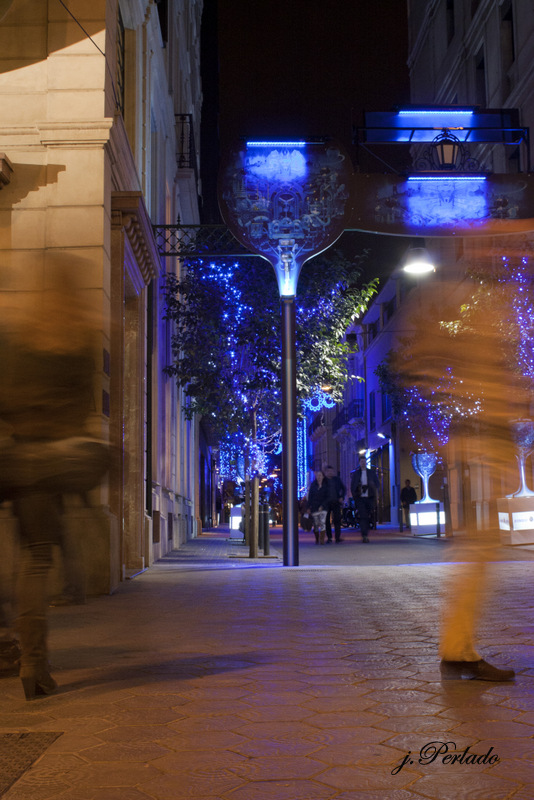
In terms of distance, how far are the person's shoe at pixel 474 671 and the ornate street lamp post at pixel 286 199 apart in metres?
9.35

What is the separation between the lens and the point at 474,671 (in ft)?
14.0

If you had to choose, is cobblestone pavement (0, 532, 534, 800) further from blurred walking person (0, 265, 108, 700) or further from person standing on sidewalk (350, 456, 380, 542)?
person standing on sidewalk (350, 456, 380, 542)

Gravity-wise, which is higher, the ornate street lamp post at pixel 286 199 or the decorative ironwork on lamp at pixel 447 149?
the decorative ironwork on lamp at pixel 447 149

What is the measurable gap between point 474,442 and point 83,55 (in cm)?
643

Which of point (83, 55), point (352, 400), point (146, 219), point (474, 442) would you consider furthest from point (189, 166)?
point (352, 400)

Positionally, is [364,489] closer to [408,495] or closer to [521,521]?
[521,521]

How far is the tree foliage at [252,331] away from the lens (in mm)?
16234

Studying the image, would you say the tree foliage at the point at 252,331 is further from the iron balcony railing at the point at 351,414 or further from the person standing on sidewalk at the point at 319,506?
the iron balcony railing at the point at 351,414

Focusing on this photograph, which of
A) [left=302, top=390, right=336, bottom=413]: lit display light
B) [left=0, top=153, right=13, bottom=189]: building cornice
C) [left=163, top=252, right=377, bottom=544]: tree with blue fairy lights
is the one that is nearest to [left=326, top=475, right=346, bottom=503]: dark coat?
[left=302, top=390, right=336, bottom=413]: lit display light

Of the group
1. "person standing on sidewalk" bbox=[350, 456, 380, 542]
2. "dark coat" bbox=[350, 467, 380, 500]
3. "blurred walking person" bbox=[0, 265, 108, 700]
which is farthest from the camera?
"dark coat" bbox=[350, 467, 380, 500]

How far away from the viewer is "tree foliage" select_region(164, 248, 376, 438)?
16.2 meters

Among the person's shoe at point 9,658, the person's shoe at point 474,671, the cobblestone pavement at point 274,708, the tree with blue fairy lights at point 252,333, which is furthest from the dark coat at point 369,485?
the person's shoe at point 474,671

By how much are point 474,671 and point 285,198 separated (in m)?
10.2

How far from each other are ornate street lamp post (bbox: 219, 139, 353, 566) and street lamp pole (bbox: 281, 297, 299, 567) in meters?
0.90
